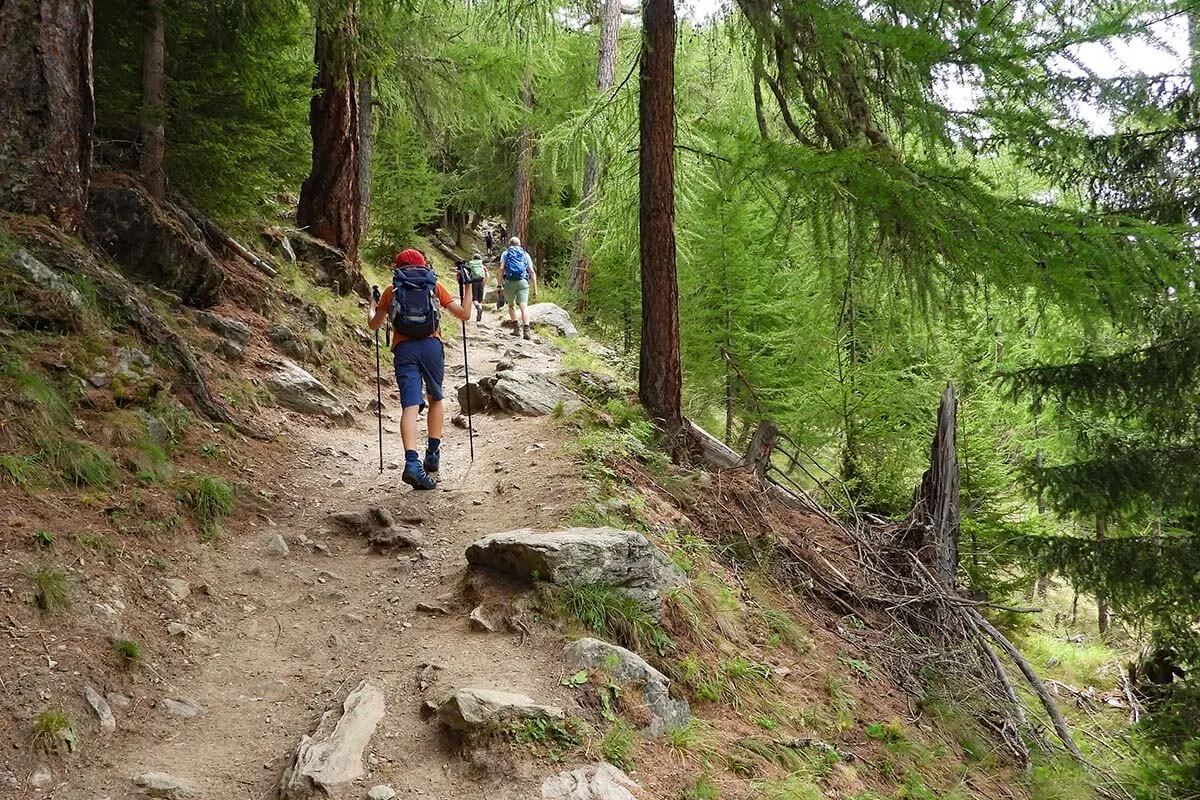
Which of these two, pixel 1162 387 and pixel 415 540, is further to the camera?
pixel 1162 387

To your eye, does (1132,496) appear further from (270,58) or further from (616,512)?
(270,58)

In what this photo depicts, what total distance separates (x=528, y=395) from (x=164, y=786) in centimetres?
616

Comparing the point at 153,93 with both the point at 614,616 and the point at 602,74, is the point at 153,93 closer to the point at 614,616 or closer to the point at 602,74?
the point at 614,616

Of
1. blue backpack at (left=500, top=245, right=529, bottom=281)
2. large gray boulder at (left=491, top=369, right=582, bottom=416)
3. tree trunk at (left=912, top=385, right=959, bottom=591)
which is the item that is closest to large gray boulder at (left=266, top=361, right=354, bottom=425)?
large gray boulder at (left=491, top=369, right=582, bottom=416)

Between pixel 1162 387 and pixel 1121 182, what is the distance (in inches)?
71.9

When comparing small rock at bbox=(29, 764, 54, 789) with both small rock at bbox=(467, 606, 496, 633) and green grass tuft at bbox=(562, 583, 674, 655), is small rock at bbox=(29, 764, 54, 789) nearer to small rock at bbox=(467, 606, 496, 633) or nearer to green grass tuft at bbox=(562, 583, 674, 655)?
small rock at bbox=(467, 606, 496, 633)

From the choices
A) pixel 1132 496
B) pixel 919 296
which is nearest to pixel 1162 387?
pixel 1132 496

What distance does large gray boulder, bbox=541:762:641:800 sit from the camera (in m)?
3.36

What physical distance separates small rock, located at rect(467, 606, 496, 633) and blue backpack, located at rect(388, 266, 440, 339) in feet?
9.13

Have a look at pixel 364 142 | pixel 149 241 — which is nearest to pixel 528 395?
pixel 149 241

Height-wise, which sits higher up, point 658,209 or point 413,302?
point 658,209

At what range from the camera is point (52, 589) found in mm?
3881

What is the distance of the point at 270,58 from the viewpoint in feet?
28.7

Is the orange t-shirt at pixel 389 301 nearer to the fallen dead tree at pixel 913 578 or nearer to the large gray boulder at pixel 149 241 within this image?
the large gray boulder at pixel 149 241
